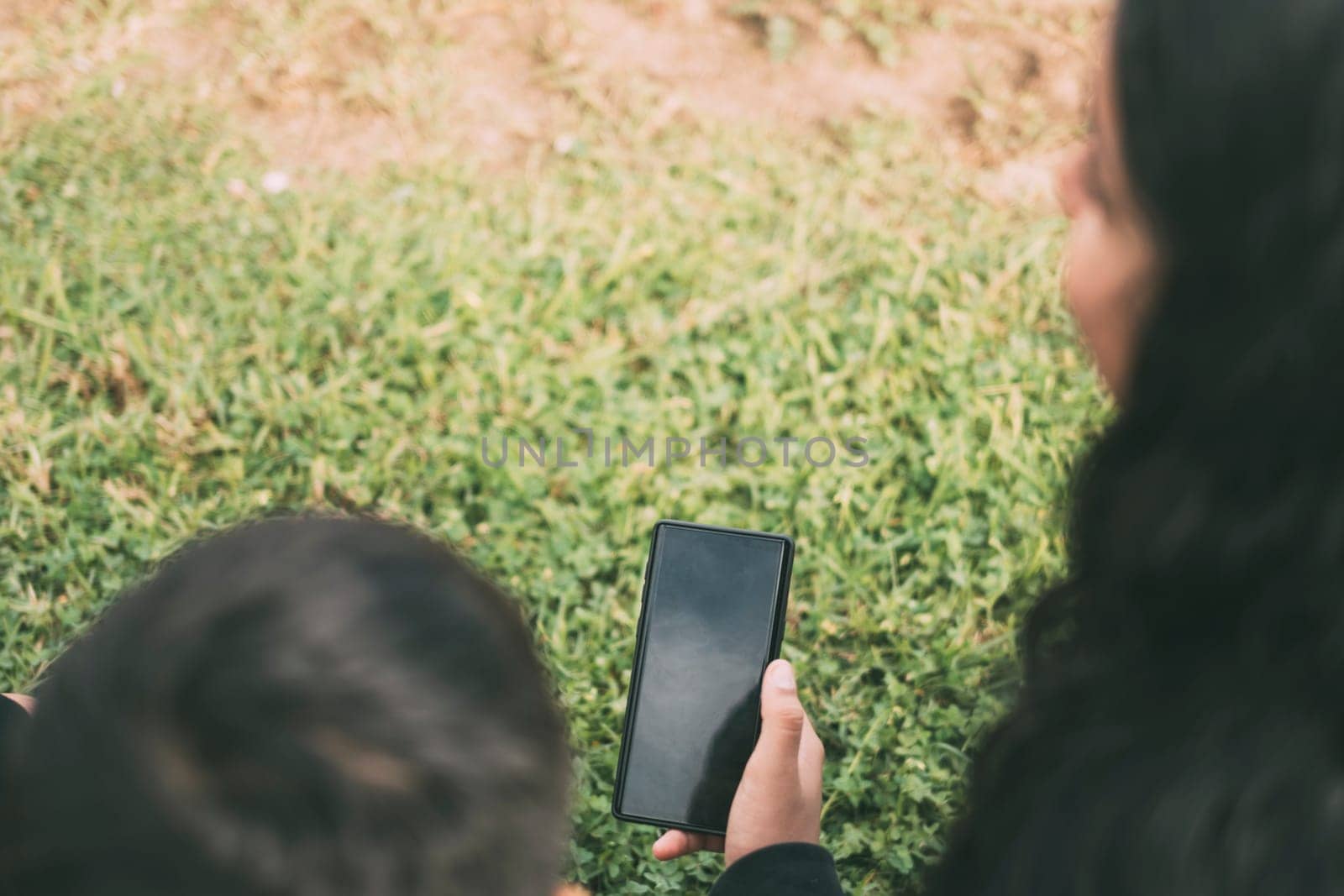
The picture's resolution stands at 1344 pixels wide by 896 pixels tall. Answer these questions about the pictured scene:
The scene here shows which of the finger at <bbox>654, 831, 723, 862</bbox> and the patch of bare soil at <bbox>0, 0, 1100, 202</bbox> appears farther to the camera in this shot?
the patch of bare soil at <bbox>0, 0, 1100, 202</bbox>

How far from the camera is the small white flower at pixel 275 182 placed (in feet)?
9.37

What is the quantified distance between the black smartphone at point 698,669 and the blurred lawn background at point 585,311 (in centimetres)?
39

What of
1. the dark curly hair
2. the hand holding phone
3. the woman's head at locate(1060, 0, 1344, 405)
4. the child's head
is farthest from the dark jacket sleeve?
the woman's head at locate(1060, 0, 1344, 405)

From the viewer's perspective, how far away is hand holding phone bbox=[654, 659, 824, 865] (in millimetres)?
1516

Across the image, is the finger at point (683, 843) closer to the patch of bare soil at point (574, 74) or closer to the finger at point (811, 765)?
the finger at point (811, 765)

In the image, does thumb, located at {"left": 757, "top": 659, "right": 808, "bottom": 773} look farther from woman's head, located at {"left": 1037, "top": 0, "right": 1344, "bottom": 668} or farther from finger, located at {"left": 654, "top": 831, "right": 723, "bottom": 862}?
woman's head, located at {"left": 1037, "top": 0, "right": 1344, "bottom": 668}

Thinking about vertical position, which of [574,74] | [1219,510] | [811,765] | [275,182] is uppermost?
[574,74]

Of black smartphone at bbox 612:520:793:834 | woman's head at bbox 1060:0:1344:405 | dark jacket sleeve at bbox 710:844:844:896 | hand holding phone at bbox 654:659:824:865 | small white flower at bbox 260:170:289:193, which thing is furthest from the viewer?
small white flower at bbox 260:170:289:193

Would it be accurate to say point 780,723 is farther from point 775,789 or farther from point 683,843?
point 683,843

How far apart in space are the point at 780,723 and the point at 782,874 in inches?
7.9

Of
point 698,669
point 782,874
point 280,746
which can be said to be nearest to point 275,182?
point 698,669

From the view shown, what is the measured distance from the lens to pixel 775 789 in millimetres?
1516

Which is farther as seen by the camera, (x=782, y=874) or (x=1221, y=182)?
(x=782, y=874)

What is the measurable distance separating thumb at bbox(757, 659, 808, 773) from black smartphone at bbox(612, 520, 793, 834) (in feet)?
0.23
